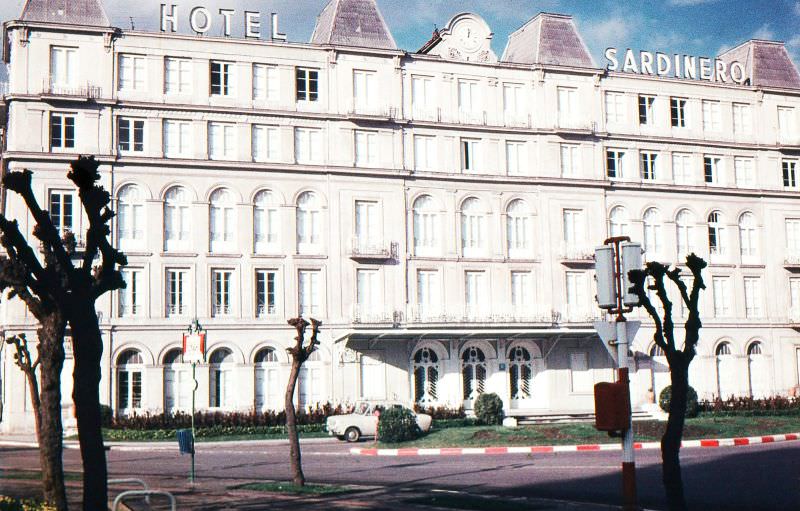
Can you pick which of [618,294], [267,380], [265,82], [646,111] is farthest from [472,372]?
[618,294]

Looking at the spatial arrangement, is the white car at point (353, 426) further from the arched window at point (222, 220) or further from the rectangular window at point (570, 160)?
the rectangular window at point (570, 160)

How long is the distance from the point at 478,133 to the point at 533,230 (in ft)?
20.3

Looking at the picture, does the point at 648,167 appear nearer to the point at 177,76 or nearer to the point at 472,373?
the point at 472,373

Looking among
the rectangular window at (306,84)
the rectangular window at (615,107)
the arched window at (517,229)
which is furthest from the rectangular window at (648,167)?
the rectangular window at (306,84)

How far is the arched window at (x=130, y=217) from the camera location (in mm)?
46812

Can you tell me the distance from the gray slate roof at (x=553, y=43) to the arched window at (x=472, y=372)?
55.4 ft

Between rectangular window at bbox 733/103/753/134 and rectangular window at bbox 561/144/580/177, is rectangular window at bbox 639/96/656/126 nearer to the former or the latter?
rectangular window at bbox 561/144/580/177

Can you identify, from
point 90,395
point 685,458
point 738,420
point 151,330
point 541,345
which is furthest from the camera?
point 541,345

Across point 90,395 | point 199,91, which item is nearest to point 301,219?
point 199,91

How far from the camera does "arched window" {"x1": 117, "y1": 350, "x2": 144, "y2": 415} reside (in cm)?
4547

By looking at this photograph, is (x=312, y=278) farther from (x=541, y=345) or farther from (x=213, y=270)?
(x=541, y=345)

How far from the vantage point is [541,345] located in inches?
2079

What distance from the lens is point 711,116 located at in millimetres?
59000

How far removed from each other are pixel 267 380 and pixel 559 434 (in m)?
17.4
